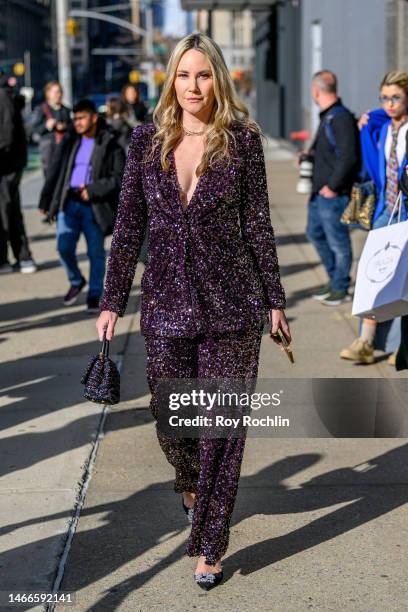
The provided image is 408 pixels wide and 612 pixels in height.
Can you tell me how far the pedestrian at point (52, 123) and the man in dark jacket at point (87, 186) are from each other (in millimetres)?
2467

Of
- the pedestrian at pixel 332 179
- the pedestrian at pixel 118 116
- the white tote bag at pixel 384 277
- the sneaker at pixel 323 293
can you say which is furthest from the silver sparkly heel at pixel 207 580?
the pedestrian at pixel 118 116

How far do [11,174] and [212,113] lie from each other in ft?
23.9

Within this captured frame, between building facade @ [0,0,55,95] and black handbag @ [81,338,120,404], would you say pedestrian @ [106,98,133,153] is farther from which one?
building facade @ [0,0,55,95]

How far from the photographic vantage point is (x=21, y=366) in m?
7.60

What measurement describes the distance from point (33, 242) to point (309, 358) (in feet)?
21.9

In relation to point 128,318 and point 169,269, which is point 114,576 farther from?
point 128,318

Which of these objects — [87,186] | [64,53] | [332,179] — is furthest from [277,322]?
[64,53]

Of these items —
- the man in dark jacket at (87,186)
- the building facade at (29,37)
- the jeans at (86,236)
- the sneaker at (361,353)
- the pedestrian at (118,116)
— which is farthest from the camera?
the building facade at (29,37)

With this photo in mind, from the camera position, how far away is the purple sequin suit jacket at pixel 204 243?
13.2 ft

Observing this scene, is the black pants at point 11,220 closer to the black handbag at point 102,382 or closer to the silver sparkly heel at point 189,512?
the silver sparkly heel at point 189,512

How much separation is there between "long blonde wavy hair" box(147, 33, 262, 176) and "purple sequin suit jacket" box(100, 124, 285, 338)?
0.12 ft

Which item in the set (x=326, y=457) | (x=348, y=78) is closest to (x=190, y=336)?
(x=326, y=457)

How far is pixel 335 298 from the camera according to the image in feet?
31.2

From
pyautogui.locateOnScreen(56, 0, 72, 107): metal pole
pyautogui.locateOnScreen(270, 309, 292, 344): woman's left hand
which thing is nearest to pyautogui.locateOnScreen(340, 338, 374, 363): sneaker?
pyautogui.locateOnScreen(270, 309, 292, 344): woman's left hand
